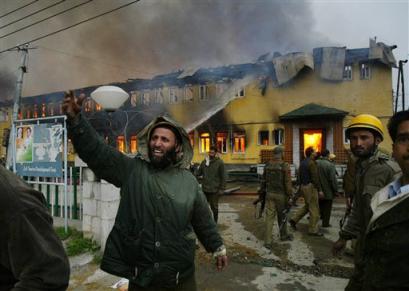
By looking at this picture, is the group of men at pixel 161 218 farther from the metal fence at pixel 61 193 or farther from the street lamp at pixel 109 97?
the metal fence at pixel 61 193

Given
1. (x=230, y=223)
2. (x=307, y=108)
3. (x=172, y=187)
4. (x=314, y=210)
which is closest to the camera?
(x=172, y=187)

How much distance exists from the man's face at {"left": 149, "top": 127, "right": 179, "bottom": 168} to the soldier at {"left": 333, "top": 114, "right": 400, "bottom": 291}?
5.15 feet

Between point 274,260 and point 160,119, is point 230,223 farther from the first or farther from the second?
point 160,119

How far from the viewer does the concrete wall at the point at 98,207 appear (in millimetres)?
4910

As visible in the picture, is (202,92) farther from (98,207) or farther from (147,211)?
(147,211)

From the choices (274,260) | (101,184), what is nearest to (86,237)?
(101,184)

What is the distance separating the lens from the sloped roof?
1848 centimetres

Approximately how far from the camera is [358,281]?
6.15ft

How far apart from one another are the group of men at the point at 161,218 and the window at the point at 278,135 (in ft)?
59.1

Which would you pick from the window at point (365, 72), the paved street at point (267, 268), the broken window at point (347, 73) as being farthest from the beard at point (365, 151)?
the window at point (365, 72)

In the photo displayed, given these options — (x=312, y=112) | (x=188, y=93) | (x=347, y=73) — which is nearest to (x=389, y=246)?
(x=312, y=112)

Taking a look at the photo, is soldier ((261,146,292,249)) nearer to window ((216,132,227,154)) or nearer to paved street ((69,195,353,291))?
paved street ((69,195,353,291))

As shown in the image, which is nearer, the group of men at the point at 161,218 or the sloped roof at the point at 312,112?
the group of men at the point at 161,218

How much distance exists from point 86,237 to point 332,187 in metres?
5.21
